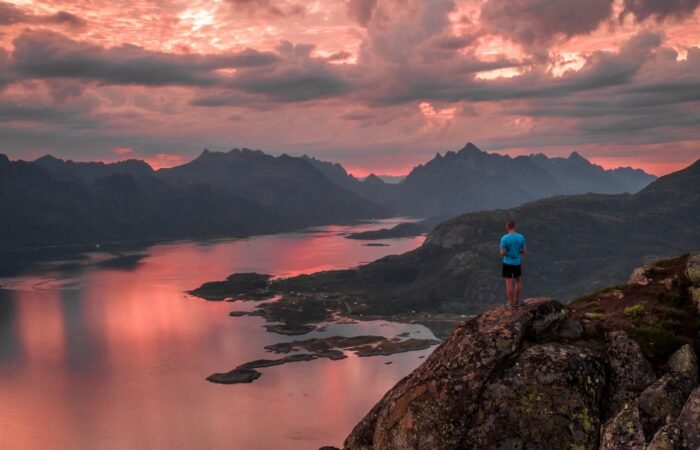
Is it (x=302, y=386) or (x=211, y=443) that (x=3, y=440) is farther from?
(x=302, y=386)

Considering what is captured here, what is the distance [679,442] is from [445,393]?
948 cm

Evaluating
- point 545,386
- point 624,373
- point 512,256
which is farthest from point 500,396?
point 512,256

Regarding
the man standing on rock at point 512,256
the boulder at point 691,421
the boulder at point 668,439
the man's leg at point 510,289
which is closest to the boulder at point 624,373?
the boulder at point 691,421

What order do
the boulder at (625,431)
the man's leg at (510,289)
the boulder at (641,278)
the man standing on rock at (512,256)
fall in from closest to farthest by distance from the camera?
the boulder at (625,431), the man's leg at (510,289), the man standing on rock at (512,256), the boulder at (641,278)

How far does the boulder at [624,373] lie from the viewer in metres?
24.0

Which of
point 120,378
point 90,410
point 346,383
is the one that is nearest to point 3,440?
point 90,410

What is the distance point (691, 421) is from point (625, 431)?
96.1 inches

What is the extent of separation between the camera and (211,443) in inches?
Result: 5394

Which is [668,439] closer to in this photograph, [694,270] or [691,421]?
[691,421]

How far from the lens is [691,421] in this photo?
20391mm

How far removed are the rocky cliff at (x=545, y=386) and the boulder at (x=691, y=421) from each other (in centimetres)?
6

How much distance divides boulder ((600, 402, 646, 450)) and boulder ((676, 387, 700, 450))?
1.51 meters

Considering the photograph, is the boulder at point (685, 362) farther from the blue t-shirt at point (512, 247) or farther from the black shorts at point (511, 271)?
the blue t-shirt at point (512, 247)

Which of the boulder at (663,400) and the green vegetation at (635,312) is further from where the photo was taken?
the green vegetation at (635,312)
